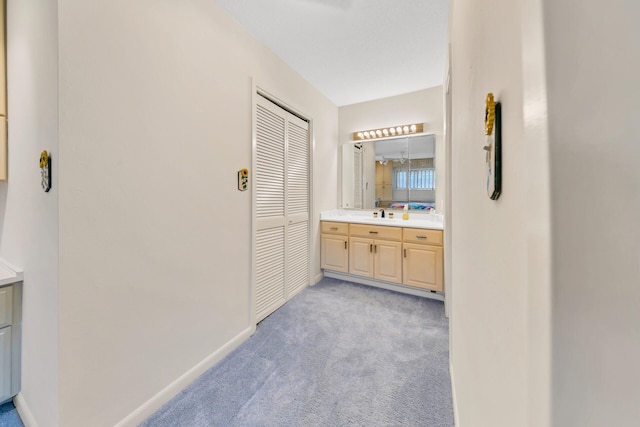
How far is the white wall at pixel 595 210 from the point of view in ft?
0.70

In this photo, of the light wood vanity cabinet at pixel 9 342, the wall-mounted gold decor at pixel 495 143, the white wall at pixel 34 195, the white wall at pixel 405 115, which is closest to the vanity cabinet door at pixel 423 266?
the white wall at pixel 405 115

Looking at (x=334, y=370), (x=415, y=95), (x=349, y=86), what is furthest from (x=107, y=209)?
(x=415, y=95)

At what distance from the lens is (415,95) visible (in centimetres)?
302

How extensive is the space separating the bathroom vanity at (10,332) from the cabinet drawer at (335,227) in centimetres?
247

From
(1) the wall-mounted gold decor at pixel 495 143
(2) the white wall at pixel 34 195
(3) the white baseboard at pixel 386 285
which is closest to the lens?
(1) the wall-mounted gold decor at pixel 495 143

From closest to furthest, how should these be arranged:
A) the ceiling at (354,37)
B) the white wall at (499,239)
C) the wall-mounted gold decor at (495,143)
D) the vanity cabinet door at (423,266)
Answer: the white wall at (499,239) < the wall-mounted gold decor at (495,143) < the ceiling at (354,37) < the vanity cabinet door at (423,266)

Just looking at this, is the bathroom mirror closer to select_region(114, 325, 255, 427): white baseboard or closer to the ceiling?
the ceiling

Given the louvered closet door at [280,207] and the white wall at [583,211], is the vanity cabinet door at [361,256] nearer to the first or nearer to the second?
the louvered closet door at [280,207]

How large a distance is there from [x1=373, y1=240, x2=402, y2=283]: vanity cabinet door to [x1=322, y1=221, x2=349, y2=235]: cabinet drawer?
15.7 inches

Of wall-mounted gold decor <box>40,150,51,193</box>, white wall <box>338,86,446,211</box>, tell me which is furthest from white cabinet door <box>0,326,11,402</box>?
white wall <box>338,86,446,211</box>

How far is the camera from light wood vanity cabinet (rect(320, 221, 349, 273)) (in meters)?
3.05

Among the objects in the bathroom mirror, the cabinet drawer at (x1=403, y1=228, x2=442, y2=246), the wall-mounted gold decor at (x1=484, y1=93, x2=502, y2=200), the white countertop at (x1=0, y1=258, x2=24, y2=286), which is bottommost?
the white countertop at (x1=0, y1=258, x2=24, y2=286)

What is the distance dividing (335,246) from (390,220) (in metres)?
0.75

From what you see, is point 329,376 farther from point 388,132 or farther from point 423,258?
point 388,132
